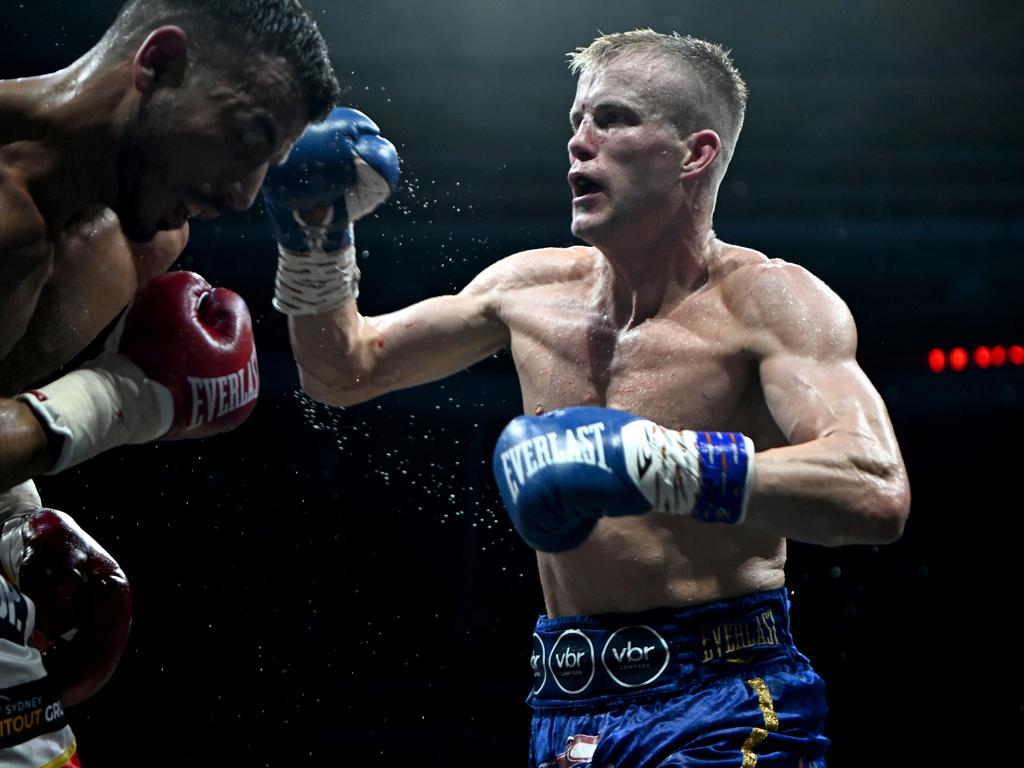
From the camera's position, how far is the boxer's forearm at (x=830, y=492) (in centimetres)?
174

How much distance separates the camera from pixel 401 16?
4.96 m

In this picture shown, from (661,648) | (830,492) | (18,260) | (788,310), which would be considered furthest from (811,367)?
(18,260)

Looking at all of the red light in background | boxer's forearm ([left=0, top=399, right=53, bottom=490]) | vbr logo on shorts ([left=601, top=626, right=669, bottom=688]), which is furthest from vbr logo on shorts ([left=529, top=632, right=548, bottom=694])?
the red light in background

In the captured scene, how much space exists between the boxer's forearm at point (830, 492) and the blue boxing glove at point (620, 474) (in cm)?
5

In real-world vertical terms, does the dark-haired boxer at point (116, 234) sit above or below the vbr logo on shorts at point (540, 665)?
above

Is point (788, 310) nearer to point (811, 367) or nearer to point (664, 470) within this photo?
point (811, 367)

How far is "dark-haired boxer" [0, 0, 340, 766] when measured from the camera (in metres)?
1.71

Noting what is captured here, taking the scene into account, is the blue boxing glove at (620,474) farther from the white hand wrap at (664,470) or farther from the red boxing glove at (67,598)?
the red boxing glove at (67,598)

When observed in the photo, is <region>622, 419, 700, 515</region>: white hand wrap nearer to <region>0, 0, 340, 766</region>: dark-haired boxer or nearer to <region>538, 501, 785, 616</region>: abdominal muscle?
<region>538, 501, 785, 616</region>: abdominal muscle

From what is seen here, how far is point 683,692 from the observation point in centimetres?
191

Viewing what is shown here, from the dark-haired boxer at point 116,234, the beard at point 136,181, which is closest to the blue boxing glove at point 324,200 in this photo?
the dark-haired boxer at point 116,234

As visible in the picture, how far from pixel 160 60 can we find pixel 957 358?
4.88 meters

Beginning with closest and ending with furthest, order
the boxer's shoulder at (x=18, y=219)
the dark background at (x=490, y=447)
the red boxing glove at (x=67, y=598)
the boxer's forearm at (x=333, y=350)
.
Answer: the boxer's shoulder at (x=18, y=219) < the red boxing glove at (x=67, y=598) < the boxer's forearm at (x=333, y=350) < the dark background at (x=490, y=447)

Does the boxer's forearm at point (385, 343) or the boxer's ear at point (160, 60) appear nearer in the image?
the boxer's ear at point (160, 60)
